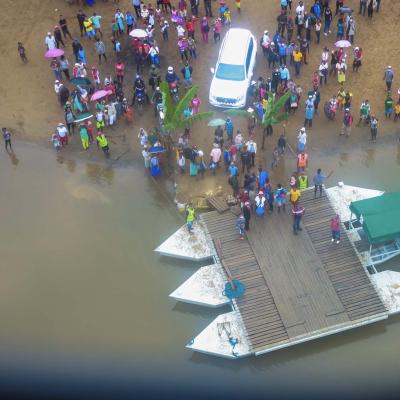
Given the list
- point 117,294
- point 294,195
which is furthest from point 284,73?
point 117,294

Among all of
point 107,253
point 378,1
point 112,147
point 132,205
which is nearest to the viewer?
point 107,253

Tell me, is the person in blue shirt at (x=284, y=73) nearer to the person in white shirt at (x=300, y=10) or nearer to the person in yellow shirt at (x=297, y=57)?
the person in yellow shirt at (x=297, y=57)

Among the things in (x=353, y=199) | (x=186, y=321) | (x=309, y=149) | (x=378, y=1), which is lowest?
(x=186, y=321)

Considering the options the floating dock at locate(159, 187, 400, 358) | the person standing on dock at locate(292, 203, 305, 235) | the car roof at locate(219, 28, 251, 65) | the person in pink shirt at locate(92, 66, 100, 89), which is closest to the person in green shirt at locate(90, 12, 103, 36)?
the person in pink shirt at locate(92, 66, 100, 89)

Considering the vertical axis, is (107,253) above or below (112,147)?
below

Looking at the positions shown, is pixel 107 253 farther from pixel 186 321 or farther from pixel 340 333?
pixel 340 333

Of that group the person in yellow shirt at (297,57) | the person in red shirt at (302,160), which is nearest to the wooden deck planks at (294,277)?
the person in red shirt at (302,160)

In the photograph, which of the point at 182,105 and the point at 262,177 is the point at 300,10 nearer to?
the point at 182,105

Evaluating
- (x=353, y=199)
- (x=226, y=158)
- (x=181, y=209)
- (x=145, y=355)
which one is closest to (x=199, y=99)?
(x=226, y=158)
